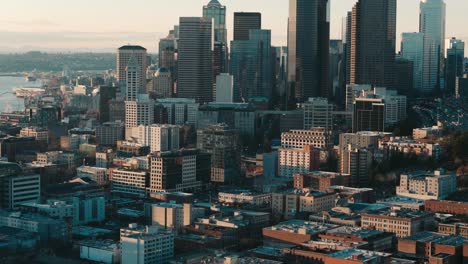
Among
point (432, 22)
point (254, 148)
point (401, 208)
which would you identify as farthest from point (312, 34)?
point (401, 208)

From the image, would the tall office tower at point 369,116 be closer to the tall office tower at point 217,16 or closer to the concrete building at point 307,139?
the concrete building at point 307,139

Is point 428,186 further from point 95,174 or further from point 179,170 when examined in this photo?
point 95,174

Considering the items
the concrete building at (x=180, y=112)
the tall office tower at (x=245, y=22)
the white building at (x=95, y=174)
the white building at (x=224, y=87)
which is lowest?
the white building at (x=95, y=174)

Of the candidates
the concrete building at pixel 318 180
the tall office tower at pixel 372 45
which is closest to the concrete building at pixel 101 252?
the concrete building at pixel 318 180

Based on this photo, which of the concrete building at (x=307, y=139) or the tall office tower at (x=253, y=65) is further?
the tall office tower at (x=253, y=65)

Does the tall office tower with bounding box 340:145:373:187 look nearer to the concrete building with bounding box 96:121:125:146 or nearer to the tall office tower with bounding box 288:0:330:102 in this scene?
the concrete building with bounding box 96:121:125:146

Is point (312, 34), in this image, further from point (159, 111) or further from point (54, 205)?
point (54, 205)
